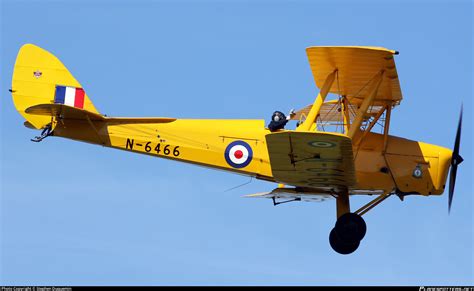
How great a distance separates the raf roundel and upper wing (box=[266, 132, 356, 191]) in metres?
0.72

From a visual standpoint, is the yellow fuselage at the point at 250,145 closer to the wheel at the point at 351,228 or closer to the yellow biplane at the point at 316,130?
the yellow biplane at the point at 316,130

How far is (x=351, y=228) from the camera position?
518 inches

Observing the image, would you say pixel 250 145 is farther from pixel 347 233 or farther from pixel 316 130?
pixel 347 233

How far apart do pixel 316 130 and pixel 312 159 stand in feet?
5.02

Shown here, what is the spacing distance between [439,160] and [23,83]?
7.15 metres

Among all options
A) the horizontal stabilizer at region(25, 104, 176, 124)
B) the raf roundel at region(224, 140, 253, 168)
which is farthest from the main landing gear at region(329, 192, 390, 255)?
the horizontal stabilizer at region(25, 104, 176, 124)

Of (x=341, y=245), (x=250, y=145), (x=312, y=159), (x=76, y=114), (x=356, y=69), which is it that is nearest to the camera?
(x=312, y=159)

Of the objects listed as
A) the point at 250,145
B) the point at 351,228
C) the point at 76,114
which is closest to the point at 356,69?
the point at 250,145

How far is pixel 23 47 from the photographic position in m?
14.4

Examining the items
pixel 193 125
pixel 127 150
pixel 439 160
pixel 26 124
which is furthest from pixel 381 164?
pixel 26 124

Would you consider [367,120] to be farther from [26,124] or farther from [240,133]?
[26,124]

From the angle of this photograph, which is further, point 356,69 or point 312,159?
point 356,69

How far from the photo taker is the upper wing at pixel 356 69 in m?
12.5

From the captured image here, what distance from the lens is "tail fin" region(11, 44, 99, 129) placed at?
1399 cm
